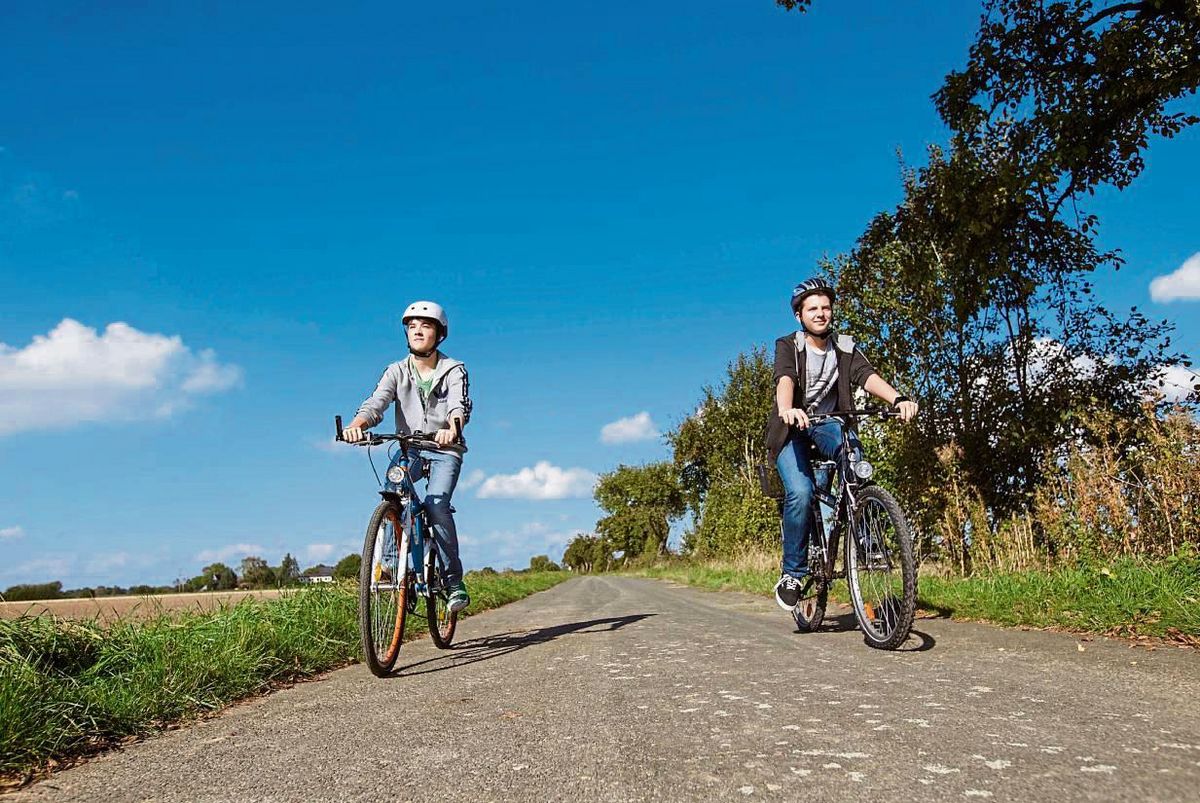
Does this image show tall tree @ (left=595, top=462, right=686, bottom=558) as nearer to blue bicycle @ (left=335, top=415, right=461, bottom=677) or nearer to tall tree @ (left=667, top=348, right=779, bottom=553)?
tall tree @ (left=667, top=348, right=779, bottom=553)


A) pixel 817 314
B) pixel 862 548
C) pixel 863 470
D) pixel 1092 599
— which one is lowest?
pixel 1092 599

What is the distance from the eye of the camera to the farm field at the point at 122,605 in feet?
13.0

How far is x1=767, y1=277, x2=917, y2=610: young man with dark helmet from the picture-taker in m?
5.56

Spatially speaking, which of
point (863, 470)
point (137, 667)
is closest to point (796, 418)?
point (863, 470)

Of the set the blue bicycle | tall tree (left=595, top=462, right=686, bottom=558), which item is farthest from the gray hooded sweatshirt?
tall tree (left=595, top=462, right=686, bottom=558)

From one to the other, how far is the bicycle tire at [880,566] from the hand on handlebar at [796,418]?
1.98 ft

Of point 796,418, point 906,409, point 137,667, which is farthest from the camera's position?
point 796,418

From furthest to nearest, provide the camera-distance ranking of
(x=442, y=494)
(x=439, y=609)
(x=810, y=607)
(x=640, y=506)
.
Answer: (x=640, y=506)
(x=439, y=609)
(x=810, y=607)
(x=442, y=494)

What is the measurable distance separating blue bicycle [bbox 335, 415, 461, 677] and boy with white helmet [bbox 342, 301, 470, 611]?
96 mm

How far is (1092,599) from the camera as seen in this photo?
541 cm

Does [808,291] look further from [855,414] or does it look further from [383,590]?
[383,590]

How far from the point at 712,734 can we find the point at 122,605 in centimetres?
441

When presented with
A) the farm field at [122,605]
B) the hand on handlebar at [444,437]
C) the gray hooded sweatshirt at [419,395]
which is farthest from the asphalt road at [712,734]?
the gray hooded sweatshirt at [419,395]

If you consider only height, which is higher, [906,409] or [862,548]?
[906,409]
